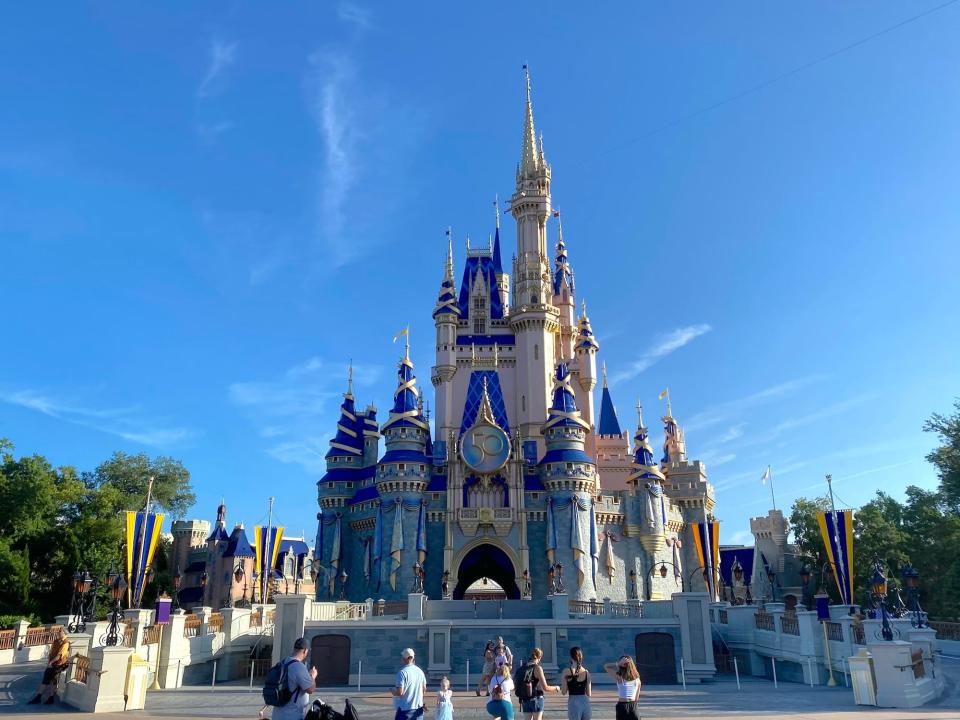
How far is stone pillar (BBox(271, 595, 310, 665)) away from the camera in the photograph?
32.0m

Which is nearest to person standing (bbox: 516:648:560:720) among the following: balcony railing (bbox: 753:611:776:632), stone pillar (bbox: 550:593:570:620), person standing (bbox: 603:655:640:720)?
person standing (bbox: 603:655:640:720)

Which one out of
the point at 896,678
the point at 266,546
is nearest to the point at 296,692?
Answer: the point at 896,678

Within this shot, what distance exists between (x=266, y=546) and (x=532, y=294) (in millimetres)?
31152

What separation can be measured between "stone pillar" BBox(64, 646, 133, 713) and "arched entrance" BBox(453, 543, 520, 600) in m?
34.7

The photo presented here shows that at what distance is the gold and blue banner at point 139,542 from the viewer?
36.3m

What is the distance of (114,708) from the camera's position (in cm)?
1847

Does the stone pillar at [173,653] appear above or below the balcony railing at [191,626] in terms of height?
below

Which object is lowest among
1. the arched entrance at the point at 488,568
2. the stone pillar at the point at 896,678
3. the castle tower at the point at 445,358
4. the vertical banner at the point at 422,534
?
the stone pillar at the point at 896,678

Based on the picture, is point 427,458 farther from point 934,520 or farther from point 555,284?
point 934,520

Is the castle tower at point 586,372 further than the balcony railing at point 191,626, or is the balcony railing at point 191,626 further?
the castle tower at point 586,372

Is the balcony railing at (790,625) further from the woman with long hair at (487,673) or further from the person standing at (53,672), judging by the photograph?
the person standing at (53,672)

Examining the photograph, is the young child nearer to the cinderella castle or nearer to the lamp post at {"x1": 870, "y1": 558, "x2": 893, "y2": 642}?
the lamp post at {"x1": 870, "y1": 558, "x2": 893, "y2": 642}

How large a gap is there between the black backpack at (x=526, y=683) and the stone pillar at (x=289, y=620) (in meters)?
22.9

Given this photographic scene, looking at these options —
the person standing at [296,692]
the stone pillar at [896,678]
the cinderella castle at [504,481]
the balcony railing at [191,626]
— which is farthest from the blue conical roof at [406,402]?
the person standing at [296,692]
